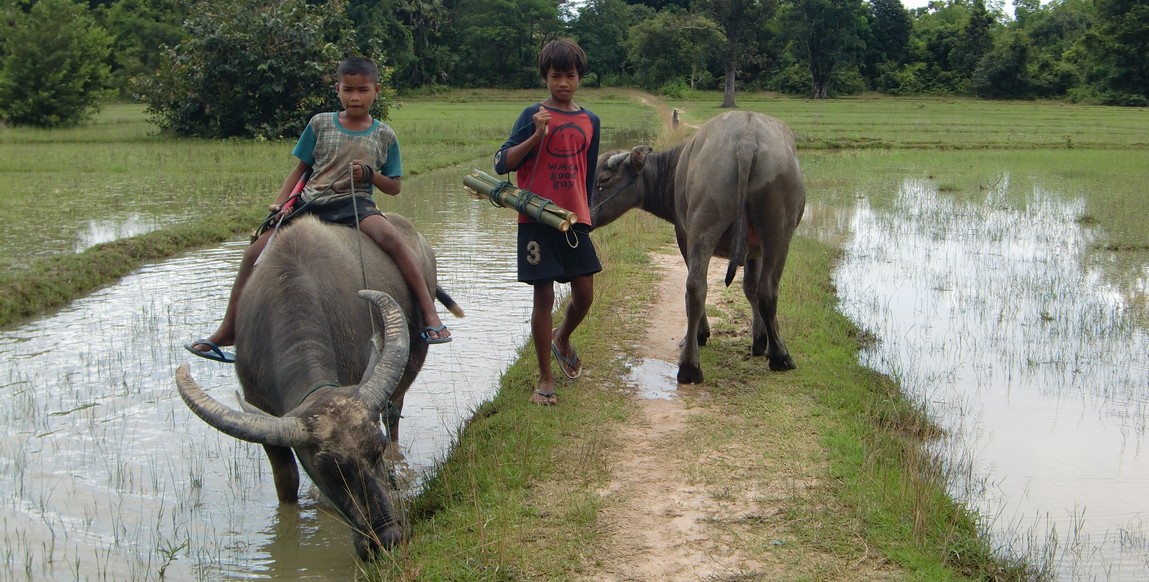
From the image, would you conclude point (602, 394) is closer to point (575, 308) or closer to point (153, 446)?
point (575, 308)

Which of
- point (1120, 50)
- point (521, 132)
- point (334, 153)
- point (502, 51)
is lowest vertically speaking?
point (334, 153)

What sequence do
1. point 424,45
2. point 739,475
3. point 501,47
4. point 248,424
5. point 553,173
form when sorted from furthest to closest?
point 501,47 < point 424,45 < point 553,173 < point 739,475 < point 248,424

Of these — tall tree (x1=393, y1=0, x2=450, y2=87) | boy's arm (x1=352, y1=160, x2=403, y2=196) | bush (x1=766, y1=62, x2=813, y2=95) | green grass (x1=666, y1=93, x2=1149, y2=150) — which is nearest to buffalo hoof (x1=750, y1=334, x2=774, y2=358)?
boy's arm (x1=352, y1=160, x2=403, y2=196)

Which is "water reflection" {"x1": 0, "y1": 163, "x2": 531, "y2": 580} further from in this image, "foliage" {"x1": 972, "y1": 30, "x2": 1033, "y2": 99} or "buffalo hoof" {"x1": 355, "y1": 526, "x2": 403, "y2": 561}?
"foliage" {"x1": 972, "y1": 30, "x2": 1033, "y2": 99}

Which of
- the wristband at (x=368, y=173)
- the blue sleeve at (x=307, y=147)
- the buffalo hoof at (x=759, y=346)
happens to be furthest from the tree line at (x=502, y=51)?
the wristband at (x=368, y=173)

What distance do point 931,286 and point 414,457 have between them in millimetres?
5225

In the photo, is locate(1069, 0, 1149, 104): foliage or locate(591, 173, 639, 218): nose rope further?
locate(1069, 0, 1149, 104): foliage

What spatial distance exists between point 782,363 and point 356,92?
8.77 feet

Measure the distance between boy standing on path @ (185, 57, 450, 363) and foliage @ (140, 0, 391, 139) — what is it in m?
16.5

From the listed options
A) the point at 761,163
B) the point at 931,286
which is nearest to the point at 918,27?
the point at 931,286

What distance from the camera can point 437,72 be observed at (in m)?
47.1

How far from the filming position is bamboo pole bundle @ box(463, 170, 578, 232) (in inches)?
165

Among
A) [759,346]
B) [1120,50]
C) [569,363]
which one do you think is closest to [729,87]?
[1120,50]

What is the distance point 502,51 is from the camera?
48.3m
